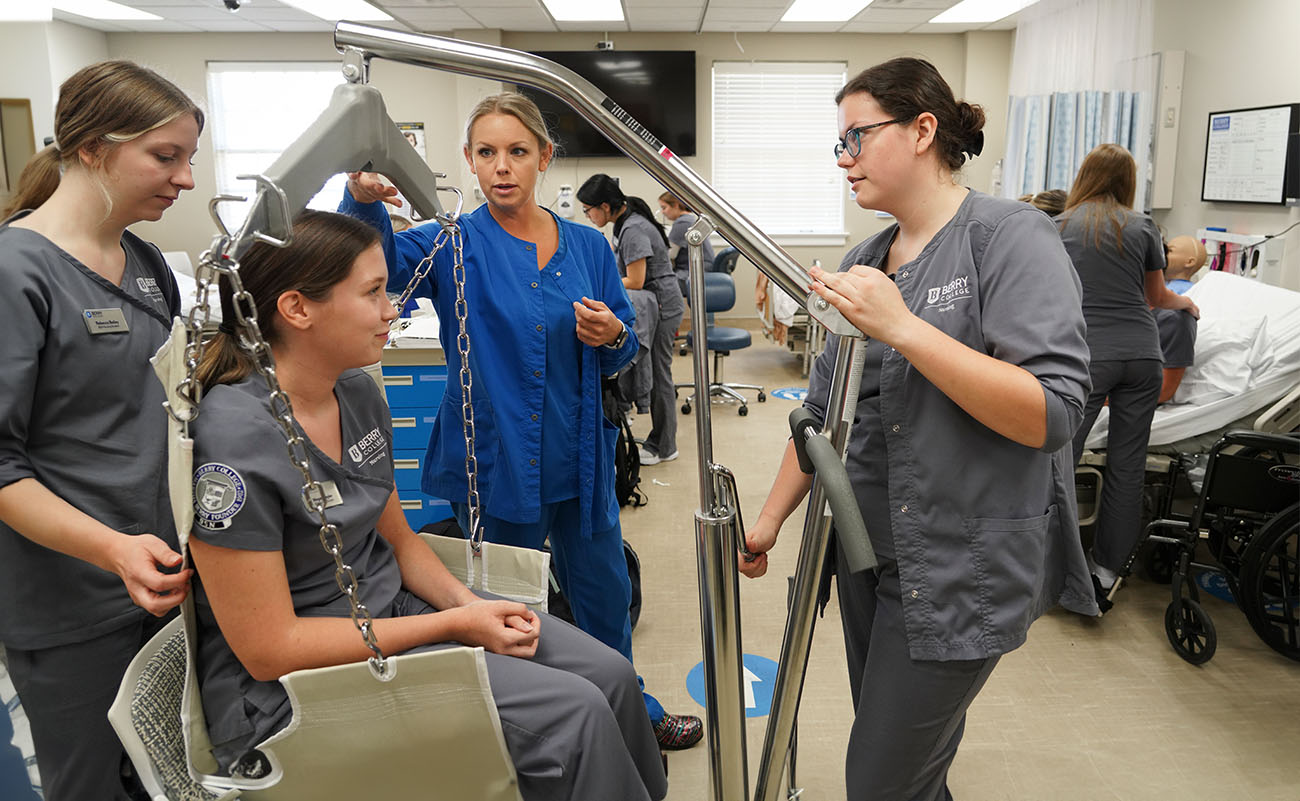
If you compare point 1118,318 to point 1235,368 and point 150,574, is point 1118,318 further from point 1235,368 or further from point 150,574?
point 150,574

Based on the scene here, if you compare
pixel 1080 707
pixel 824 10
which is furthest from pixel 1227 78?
pixel 1080 707

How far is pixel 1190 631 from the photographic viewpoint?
8.09 ft

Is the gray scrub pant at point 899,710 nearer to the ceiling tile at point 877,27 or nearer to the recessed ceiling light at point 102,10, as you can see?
the ceiling tile at point 877,27

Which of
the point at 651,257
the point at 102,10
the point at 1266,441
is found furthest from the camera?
the point at 102,10

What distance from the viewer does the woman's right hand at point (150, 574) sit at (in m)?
1.02

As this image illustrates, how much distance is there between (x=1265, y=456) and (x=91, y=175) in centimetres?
290

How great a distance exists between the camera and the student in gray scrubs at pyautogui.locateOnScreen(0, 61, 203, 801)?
48.3 inches

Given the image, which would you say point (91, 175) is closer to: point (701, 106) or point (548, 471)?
point (548, 471)

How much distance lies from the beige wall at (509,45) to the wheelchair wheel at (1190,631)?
595 cm

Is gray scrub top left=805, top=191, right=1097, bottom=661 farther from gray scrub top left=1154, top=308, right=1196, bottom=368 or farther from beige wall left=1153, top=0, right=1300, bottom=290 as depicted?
beige wall left=1153, top=0, right=1300, bottom=290

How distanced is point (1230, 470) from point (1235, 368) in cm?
60

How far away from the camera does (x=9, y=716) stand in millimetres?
1499

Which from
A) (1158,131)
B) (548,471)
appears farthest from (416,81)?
(548,471)

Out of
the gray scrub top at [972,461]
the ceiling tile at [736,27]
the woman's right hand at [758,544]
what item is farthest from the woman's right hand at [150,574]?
the ceiling tile at [736,27]
